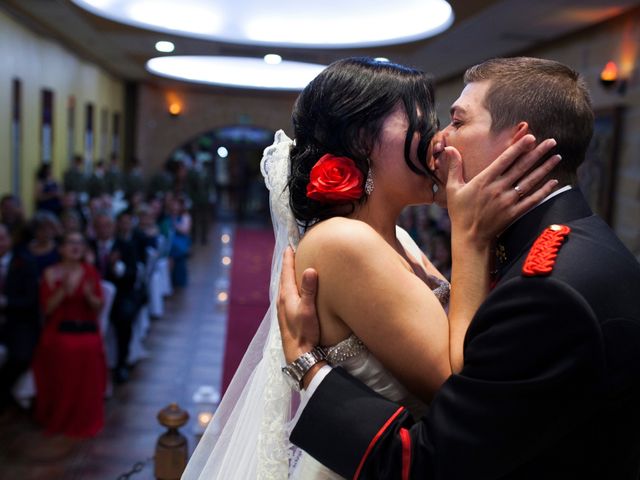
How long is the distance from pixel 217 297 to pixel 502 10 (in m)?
6.09

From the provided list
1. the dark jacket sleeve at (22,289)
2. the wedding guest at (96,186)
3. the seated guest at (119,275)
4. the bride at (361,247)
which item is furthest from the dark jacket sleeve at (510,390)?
the wedding guest at (96,186)

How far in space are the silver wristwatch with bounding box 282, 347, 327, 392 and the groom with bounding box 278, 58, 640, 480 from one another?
2 cm

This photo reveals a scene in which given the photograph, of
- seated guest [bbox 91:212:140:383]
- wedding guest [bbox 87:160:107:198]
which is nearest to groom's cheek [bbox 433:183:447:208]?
seated guest [bbox 91:212:140:383]

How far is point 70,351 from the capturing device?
5.74 metres

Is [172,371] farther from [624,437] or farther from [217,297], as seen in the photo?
[624,437]

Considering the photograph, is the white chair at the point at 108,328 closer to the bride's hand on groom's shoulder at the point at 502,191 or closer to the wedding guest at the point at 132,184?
the bride's hand on groom's shoulder at the point at 502,191

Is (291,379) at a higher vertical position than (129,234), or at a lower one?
higher

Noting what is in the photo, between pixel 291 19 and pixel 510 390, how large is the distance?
8.66 metres

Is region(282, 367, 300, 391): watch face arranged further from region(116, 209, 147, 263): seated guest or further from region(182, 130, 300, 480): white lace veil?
region(116, 209, 147, 263): seated guest

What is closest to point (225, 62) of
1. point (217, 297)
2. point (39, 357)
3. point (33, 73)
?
point (33, 73)

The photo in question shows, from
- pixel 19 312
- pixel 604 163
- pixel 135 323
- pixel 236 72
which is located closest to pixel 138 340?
pixel 135 323

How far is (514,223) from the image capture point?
63.2 inches

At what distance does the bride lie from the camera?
1620mm

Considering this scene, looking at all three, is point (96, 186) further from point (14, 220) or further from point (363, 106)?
point (363, 106)
